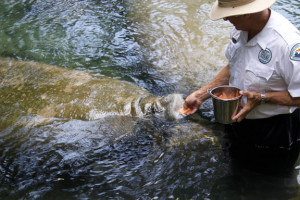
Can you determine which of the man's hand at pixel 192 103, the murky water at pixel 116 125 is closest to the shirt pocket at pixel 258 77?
the man's hand at pixel 192 103

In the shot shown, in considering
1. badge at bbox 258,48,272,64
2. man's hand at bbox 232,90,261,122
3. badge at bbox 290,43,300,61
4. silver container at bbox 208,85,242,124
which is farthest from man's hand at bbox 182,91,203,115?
badge at bbox 290,43,300,61

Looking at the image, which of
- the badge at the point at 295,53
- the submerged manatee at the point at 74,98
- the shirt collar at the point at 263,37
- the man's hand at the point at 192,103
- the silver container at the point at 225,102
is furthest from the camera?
the submerged manatee at the point at 74,98

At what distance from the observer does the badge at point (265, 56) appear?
241 centimetres

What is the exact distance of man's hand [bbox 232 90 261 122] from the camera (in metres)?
2.46

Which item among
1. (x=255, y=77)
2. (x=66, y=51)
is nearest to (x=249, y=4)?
(x=255, y=77)

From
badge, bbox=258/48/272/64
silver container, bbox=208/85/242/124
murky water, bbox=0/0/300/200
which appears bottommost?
murky water, bbox=0/0/300/200

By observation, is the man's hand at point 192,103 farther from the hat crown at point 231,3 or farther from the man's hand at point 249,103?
the hat crown at point 231,3

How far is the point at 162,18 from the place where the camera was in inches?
324

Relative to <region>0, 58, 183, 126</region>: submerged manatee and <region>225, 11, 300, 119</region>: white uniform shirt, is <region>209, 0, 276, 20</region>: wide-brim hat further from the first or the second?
<region>0, 58, 183, 126</region>: submerged manatee

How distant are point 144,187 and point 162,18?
5956 mm

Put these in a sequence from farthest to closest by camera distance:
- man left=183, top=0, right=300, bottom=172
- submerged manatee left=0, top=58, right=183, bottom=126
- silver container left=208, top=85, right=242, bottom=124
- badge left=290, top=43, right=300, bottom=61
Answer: submerged manatee left=0, top=58, right=183, bottom=126
silver container left=208, top=85, right=242, bottom=124
man left=183, top=0, right=300, bottom=172
badge left=290, top=43, right=300, bottom=61

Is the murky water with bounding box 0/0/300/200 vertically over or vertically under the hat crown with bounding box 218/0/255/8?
under

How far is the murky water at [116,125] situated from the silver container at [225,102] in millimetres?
1020

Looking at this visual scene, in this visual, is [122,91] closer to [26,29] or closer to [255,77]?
[255,77]
